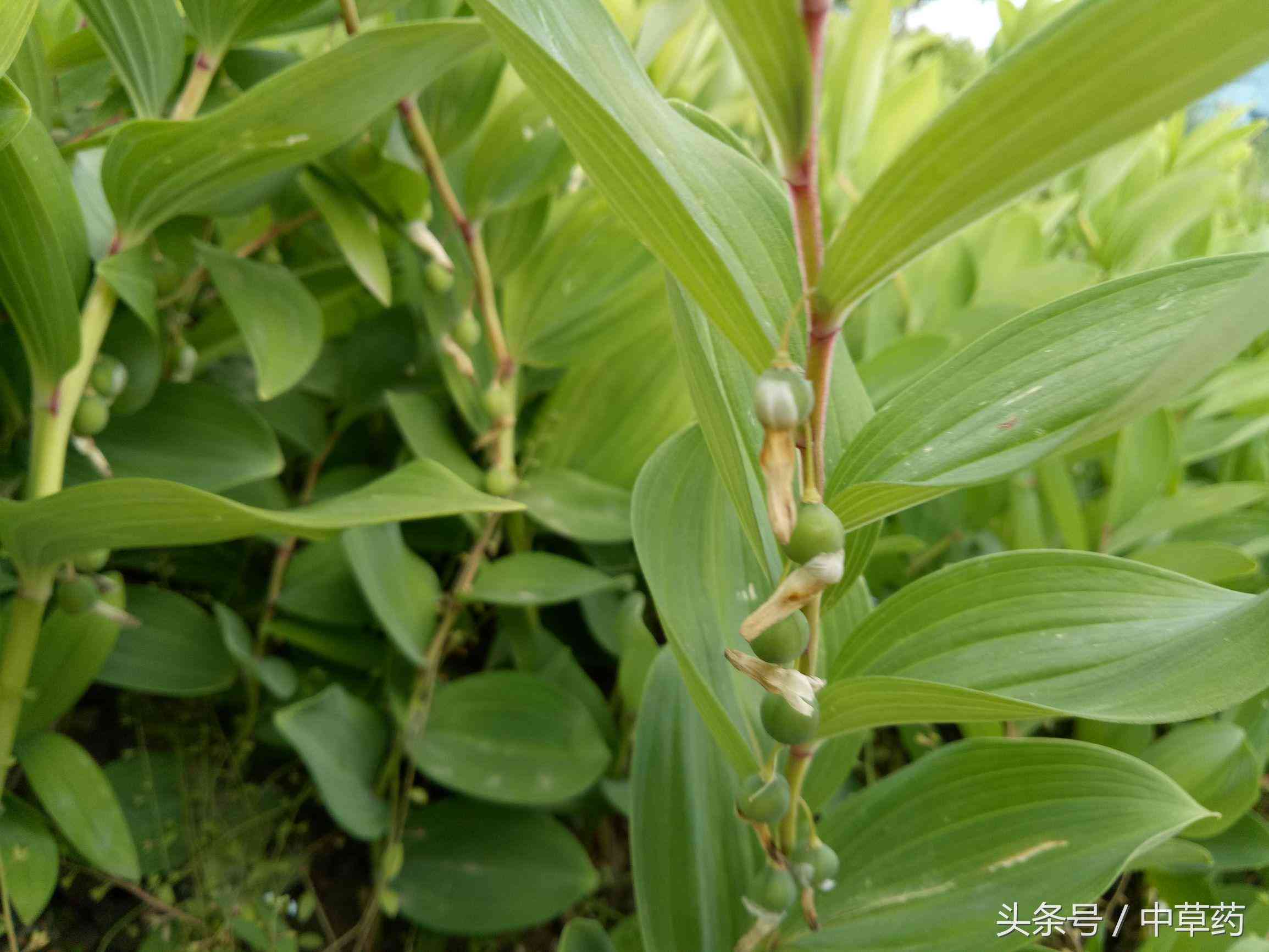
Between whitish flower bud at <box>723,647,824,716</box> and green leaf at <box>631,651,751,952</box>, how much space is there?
0.14 m

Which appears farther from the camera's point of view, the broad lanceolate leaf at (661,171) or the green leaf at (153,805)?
the green leaf at (153,805)

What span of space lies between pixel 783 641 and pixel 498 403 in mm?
372

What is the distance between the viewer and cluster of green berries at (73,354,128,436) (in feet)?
1.64

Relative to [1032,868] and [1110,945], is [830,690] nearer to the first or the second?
[1032,868]

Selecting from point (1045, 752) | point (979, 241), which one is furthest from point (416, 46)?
point (979, 241)

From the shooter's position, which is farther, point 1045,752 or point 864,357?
point 864,357

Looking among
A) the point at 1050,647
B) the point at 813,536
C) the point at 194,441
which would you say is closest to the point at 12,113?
the point at 194,441

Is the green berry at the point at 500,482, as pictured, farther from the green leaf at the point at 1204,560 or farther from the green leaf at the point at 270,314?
the green leaf at the point at 1204,560

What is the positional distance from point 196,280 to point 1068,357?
513 mm

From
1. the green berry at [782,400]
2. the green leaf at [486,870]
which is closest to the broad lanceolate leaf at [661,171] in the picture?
the green berry at [782,400]

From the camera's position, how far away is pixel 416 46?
1.43 ft

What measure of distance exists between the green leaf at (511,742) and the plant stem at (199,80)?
371 millimetres

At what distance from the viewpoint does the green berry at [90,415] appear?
0.50m

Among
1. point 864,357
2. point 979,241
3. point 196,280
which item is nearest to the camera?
point 196,280
